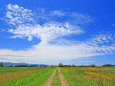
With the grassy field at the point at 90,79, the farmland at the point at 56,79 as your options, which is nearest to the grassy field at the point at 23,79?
the farmland at the point at 56,79

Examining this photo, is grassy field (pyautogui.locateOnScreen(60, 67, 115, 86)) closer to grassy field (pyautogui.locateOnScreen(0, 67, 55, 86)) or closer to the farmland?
the farmland

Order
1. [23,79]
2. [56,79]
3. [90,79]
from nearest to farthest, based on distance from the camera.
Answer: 1. [23,79]
2. [56,79]
3. [90,79]

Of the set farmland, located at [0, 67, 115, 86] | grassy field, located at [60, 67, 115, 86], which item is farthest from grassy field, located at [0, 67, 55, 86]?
grassy field, located at [60, 67, 115, 86]

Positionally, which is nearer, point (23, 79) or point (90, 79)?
point (23, 79)

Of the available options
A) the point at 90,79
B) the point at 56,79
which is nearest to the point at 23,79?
the point at 56,79

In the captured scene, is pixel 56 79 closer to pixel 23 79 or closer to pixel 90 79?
pixel 23 79

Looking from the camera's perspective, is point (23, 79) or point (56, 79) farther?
point (56, 79)

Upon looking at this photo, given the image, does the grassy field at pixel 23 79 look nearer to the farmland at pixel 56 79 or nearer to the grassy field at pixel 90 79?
the farmland at pixel 56 79

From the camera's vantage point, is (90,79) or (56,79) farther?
(90,79)

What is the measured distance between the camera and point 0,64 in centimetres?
13062

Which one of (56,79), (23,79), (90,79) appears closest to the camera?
(23,79)
